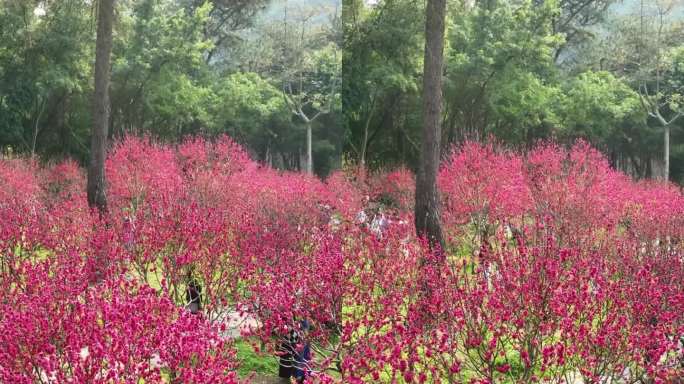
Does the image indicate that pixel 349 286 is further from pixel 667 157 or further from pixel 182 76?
pixel 667 157

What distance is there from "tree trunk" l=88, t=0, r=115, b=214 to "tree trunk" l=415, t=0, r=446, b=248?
15.8ft

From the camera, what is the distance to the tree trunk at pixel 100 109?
9.94m

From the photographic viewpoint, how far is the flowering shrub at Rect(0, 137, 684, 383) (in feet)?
10.8

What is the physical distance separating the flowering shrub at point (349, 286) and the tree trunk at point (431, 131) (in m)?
0.59

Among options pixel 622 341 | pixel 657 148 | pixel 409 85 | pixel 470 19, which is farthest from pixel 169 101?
pixel 622 341

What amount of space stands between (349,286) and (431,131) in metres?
3.34

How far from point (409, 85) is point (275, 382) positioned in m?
11.8

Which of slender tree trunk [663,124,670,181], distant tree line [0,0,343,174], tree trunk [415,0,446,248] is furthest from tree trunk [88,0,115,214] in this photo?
slender tree trunk [663,124,670,181]

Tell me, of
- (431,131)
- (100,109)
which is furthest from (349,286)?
(100,109)

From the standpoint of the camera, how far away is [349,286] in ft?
15.7

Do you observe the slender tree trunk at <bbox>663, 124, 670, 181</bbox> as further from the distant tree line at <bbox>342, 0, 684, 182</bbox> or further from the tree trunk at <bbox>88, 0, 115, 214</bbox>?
the tree trunk at <bbox>88, 0, 115, 214</bbox>

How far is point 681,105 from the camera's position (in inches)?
669

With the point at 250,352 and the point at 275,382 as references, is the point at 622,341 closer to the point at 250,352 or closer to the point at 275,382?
the point at 275,382

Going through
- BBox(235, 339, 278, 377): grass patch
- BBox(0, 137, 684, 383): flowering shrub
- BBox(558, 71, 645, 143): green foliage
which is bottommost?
BBox(235, 339, 278, 377): grass patch
